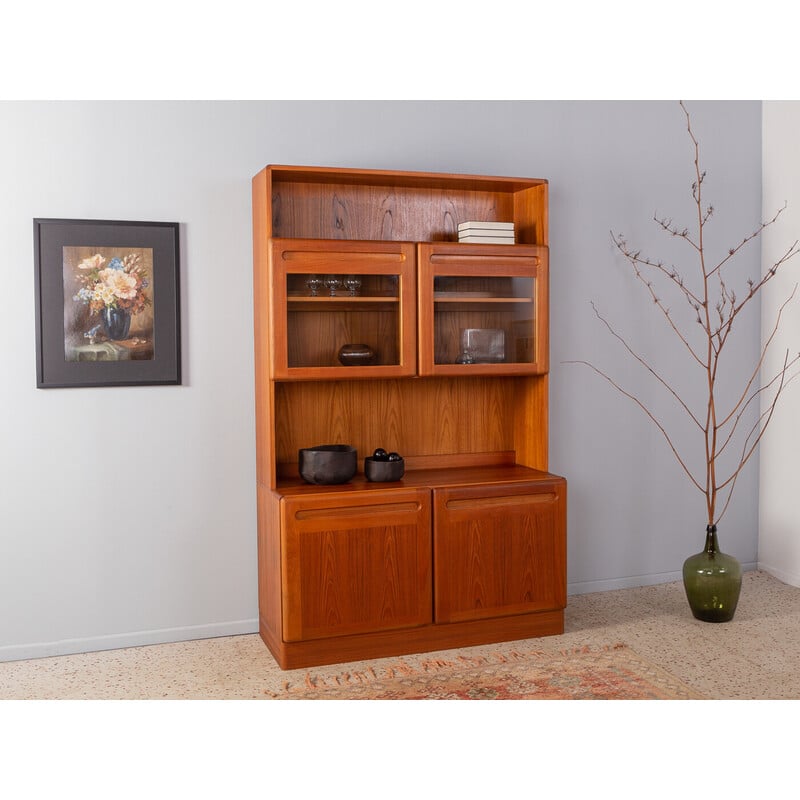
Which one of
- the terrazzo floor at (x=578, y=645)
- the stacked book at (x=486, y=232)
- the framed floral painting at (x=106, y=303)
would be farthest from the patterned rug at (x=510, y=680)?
the stacked book at (x=486, y=232)

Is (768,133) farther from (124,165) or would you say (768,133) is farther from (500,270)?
(124,165)

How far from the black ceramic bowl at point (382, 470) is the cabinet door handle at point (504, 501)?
269mm

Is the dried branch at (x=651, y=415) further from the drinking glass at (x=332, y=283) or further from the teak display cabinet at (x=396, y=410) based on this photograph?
the drinking glass at (x=332, y=283)

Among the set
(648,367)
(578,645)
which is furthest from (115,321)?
(648,367)

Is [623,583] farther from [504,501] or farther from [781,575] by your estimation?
[504,501]

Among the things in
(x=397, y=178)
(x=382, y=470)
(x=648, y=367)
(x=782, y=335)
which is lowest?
(x=382, y=470)

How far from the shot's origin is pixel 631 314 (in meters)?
4.63

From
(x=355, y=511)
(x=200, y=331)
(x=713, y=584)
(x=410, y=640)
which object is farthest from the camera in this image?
(x=713, y=584)

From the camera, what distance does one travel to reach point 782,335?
4.81 m

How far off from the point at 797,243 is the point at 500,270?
6.05 feet

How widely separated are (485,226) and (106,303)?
167 cm

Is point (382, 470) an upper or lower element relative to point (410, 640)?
upper

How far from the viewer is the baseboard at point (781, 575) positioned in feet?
15.5
